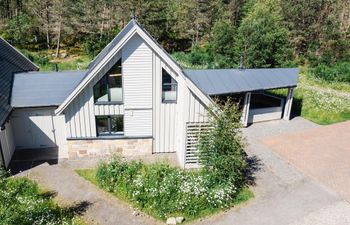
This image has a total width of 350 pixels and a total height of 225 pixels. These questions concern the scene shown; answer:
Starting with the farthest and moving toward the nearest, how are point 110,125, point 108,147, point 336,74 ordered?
point 336,74 < point 108,147 < point 110,125

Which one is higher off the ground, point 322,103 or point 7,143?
point 7,143

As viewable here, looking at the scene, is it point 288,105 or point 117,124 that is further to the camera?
point 288,105

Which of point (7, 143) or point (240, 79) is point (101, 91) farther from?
point (240, 79)

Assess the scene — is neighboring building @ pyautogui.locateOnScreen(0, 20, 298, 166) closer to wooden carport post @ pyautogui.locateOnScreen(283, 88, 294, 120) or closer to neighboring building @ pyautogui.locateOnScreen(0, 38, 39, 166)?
neighboring building @ pyautogui.locateOnScreen(0, 38, 39, 166)

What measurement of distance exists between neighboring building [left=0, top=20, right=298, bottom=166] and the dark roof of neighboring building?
44 cm

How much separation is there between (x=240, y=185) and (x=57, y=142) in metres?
10.7

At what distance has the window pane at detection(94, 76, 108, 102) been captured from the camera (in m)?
14.7

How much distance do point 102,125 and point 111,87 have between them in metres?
2.30

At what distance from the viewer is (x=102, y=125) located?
622 inches

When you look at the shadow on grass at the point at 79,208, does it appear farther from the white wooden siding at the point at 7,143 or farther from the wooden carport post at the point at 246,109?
the wooden carport post at the point at 246,109

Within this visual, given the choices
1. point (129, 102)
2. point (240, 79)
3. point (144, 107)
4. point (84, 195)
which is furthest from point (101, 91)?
point (240, 79)

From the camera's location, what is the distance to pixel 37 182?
1374 centimetres

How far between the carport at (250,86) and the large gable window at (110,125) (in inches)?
222

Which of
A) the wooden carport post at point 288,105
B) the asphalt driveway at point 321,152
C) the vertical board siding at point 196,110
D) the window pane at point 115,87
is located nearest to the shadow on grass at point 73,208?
the window pane at point 115,87
